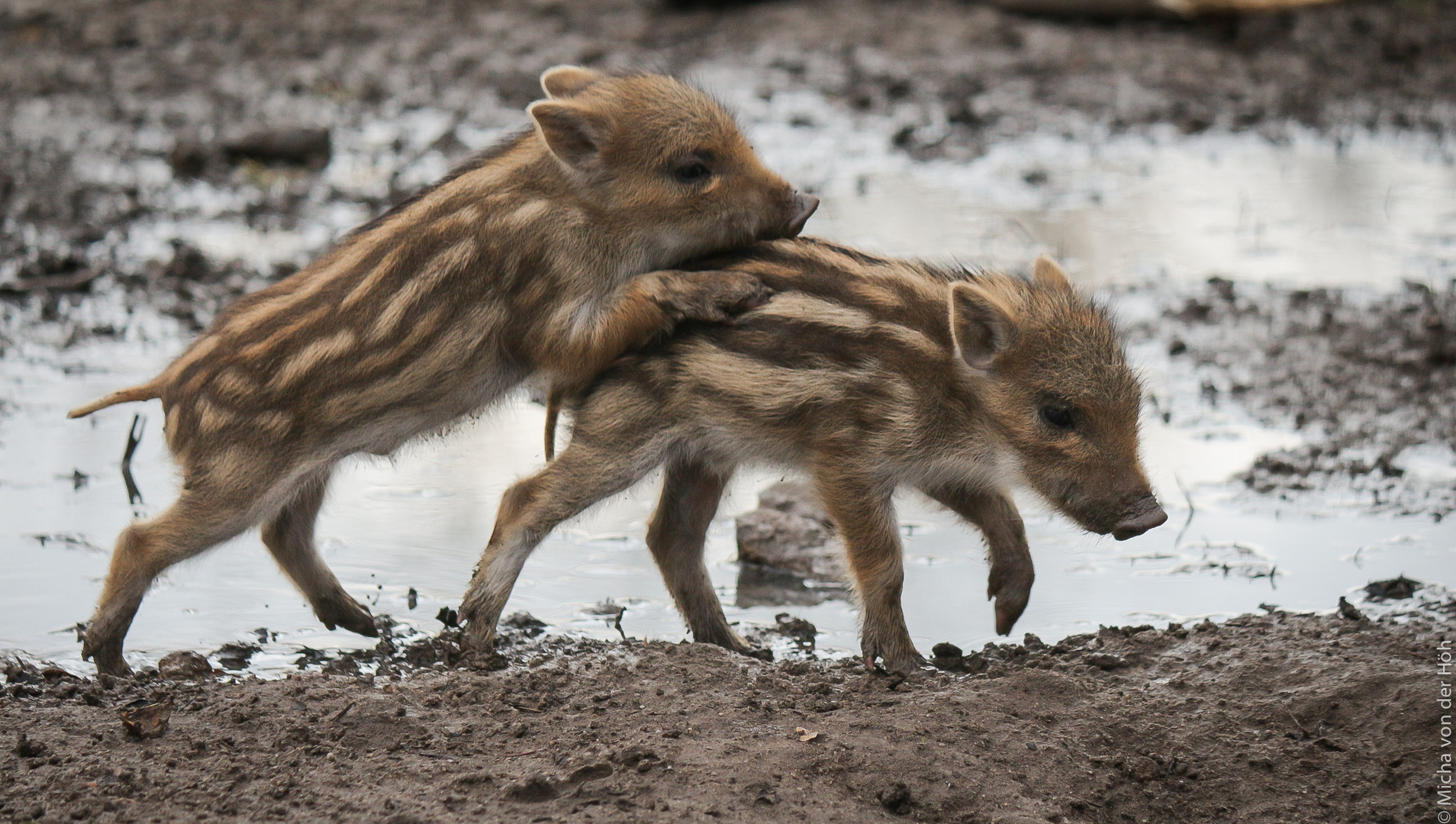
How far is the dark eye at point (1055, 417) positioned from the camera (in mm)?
4914

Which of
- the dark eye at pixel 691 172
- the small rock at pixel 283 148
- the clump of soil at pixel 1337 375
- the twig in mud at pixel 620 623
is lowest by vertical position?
the twig in mud at pixel 620 623

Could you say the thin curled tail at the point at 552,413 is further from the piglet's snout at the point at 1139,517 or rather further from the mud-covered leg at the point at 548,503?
the piglet's snout at the point at 1139,517

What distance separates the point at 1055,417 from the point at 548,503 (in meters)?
1.59

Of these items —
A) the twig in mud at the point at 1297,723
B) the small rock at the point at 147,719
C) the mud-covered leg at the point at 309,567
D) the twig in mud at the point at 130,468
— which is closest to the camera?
the small rock at the point at 147,719

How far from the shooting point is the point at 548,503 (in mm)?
4984

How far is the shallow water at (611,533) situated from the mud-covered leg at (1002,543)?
118 mm

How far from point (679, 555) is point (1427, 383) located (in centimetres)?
388

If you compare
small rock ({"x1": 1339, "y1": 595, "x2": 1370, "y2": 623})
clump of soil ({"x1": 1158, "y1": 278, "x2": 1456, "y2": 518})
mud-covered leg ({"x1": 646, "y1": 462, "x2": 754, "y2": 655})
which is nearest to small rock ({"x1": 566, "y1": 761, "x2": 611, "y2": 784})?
mud-covered leg ({"x1": 646, "y1": 462, "x2": 754, "y2": 655})

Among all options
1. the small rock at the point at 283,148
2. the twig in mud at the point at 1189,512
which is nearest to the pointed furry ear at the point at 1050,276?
the twig in mud at the point at 1189,512

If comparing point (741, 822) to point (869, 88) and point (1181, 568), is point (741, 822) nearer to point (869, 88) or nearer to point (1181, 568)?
point (1181, 568)

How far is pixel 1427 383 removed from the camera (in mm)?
7262

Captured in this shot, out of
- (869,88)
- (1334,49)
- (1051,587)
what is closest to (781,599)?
(1051,587)

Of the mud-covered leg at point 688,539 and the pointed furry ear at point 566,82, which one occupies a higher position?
the pointed furry ear at point 566,82

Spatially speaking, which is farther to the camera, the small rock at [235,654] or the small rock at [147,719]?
the small rock at [235,654]
